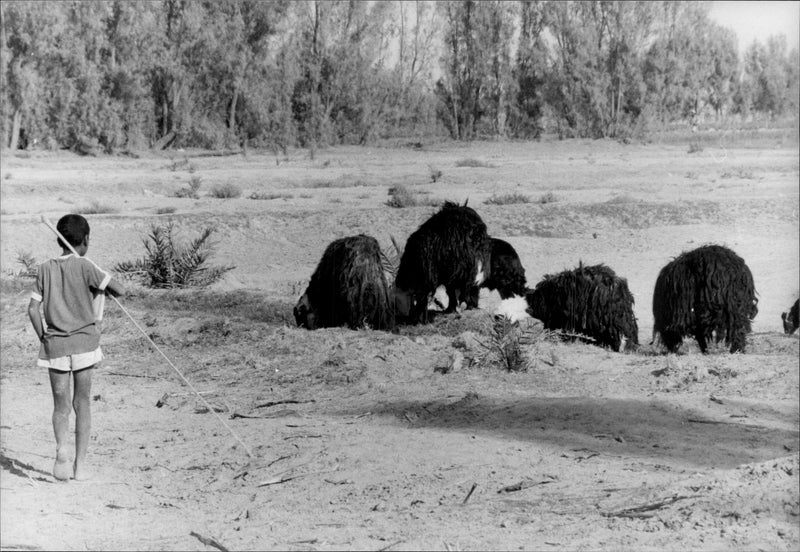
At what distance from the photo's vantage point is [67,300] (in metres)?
6.27

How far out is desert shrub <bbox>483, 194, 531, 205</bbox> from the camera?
20.5 meters

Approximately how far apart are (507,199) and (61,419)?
1520 cm

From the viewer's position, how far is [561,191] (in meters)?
23.3

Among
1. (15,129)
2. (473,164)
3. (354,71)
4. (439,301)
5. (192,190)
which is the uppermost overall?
(354,71)

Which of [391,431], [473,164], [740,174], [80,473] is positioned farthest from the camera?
[473,164]

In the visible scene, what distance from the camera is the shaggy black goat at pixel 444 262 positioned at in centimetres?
1060

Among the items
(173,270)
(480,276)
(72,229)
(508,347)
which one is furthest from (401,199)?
(72,229)

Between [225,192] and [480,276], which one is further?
[225,192]

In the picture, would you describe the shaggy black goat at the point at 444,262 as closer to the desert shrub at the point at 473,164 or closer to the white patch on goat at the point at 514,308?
the white patch on goat at the point at 514,308

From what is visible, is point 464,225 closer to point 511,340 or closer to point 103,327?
point 511,340

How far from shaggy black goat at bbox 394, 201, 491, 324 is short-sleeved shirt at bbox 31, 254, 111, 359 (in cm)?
478

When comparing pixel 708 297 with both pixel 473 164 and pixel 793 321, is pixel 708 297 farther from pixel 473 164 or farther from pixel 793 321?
pixel 473 164

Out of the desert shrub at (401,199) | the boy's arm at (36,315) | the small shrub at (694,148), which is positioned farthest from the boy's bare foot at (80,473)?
the small shrub at (694,148)

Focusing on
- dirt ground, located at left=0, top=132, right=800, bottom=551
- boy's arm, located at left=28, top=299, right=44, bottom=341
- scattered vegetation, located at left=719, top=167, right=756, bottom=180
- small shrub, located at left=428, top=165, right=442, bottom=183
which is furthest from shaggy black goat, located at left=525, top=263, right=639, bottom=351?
scattered vegetation, located at left=719, top=167, right=756, bottom=180
